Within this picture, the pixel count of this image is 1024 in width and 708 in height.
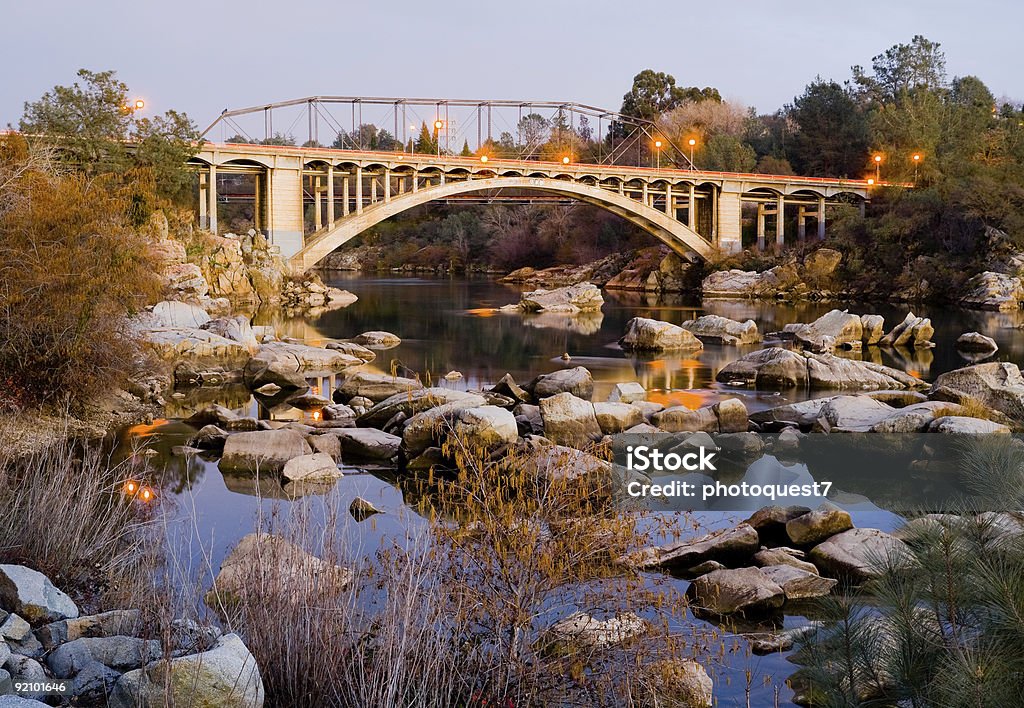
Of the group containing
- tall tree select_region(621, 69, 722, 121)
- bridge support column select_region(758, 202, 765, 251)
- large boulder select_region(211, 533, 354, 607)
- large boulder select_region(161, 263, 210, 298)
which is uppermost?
tall tree select_region(621, 69, 722, 121)

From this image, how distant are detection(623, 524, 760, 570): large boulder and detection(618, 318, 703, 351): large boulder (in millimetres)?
17454

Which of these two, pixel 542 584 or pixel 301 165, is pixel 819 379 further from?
pixel 301 165

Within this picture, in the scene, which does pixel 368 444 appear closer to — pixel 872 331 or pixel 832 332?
pixel 832 332

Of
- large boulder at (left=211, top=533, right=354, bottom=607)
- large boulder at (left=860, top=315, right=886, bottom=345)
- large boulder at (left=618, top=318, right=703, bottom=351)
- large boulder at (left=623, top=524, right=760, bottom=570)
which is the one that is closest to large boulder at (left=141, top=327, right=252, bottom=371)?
large boulder at (left=618, top=318, right=703, bottom=351)

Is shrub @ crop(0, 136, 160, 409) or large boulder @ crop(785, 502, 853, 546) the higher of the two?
shrub @ crop(0, 136, 160, 409)

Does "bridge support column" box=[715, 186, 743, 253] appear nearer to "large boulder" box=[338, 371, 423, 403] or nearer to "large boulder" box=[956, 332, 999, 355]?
"large boulder" box=[956, 332, 999, 355]

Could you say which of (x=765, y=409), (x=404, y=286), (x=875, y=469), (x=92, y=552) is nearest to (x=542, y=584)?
(x=92, y=552)

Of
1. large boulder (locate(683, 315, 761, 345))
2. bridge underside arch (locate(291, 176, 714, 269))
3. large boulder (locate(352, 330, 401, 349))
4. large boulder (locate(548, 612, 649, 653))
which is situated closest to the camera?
large boulder (locate(548, 612, 649, 653))

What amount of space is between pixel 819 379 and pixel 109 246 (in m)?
12.9

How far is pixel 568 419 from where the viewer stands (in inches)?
575

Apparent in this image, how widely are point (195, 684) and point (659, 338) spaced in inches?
890

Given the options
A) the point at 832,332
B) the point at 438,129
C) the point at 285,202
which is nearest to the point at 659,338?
the point at 832,332

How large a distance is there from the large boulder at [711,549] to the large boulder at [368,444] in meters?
5.49

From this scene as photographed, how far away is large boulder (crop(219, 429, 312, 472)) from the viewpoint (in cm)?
1261
